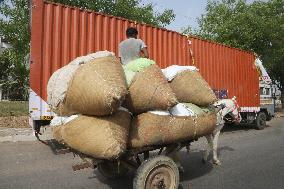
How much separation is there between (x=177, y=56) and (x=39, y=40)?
4.61 m

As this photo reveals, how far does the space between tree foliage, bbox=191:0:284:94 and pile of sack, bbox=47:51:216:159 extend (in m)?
18.6

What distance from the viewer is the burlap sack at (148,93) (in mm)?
4480

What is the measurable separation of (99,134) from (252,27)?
20.4 meters

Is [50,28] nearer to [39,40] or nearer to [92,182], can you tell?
[39,40]

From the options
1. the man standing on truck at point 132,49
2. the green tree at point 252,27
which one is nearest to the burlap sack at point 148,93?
the man standing on truck at point 132,49

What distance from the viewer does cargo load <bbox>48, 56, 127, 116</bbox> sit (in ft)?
12.9

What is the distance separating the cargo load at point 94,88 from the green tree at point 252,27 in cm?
1941

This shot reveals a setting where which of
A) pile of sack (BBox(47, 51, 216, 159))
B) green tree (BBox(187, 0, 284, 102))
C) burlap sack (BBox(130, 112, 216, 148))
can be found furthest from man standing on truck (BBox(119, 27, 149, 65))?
green tree (BBox(187, 0, 284, 102))

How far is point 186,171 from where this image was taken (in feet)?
21.1

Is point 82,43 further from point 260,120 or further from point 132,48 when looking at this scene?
point 260,120

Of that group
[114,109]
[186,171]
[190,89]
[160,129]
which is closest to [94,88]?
[114,109]

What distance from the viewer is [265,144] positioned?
993 cm

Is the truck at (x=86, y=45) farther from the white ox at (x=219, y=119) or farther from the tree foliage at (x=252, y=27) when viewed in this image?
the tree foliage at (x=252, y=27)

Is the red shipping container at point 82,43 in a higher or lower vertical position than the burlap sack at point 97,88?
higher
